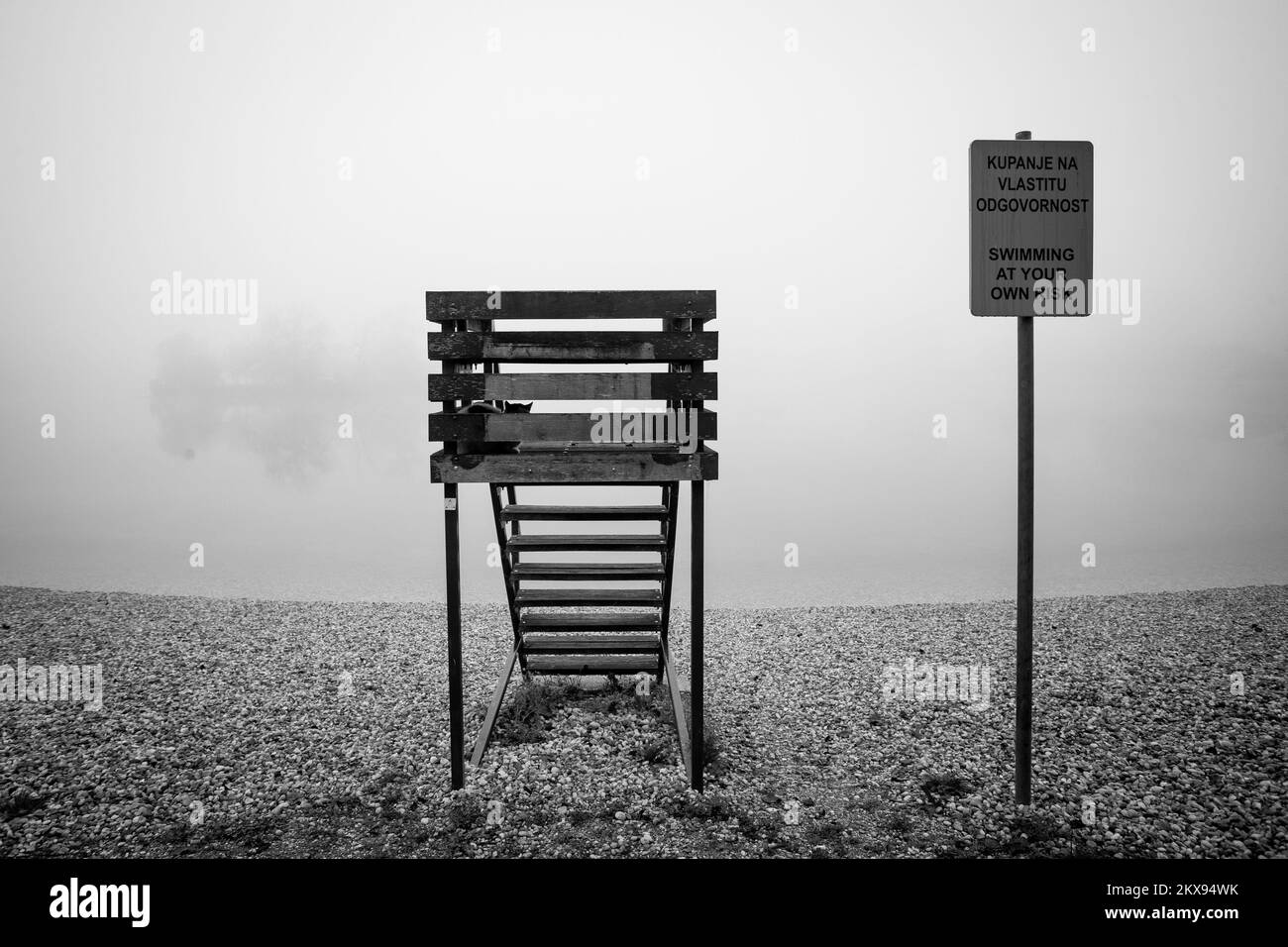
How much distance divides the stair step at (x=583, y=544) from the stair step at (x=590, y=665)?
1.47m

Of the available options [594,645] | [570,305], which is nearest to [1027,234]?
[570,305]

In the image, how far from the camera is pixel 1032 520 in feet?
17.8

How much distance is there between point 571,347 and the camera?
20.4 ft

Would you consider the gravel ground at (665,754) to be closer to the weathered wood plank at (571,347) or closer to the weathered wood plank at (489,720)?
the weathered wood plank at (489,720)

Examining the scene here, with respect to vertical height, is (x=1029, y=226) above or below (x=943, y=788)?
above

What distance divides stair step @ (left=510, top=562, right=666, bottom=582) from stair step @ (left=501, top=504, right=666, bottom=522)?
1.99 feet

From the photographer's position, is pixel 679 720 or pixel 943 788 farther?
pixel 679 720

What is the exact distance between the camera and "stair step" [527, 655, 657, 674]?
8.34 m

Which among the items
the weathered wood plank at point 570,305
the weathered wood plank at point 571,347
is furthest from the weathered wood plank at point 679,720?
the weathered wood plank at point 570,305

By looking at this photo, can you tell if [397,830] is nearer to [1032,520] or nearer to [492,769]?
[492,769]

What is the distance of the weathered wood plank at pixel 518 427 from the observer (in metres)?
6.14

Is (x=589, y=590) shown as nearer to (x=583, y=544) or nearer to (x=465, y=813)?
(x=583, y=544)

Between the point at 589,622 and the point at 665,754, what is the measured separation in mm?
1854

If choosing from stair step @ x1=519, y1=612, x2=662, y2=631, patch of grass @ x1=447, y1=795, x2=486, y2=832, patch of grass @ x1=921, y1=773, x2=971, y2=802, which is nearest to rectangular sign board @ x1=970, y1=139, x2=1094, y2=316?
patch of grass @ x1=921, y1=773, x2=971, y2=802
